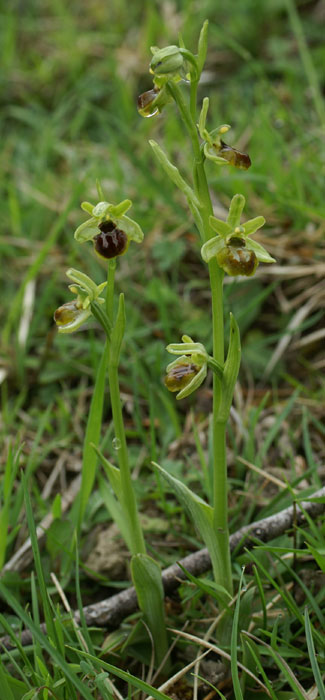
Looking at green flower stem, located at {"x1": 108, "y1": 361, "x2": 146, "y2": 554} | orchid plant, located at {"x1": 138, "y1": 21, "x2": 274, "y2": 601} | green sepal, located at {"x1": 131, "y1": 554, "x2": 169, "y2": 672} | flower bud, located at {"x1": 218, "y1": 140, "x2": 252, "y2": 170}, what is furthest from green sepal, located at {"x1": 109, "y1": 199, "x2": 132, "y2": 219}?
green sepal, located at {"x1": 131, "y1": 554, "x2": 169, "y2": 672}

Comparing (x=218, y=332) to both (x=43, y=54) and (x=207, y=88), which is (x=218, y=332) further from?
(x=43, y=54)

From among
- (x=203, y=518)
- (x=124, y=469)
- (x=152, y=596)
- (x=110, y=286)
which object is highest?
(x=110, y=286)

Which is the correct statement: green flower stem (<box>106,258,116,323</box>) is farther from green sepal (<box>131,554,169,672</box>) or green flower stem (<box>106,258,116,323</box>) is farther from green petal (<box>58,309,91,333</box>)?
green sepal (<box>131,554,169,672</box>)

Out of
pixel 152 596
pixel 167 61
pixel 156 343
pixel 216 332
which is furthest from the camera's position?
pixel 156 343

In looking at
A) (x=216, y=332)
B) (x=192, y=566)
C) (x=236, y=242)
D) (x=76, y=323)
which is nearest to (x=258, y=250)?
(x=236, y=242)

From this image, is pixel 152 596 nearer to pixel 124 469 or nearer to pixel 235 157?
pixel 124 469

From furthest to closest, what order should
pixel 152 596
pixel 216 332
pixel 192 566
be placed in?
pixel 192 566 < pixel 152 596 < pixel 216 332
